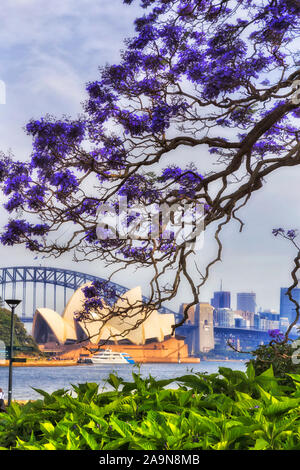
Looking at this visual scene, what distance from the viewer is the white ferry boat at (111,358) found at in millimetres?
59219

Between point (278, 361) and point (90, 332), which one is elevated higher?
point (278, 361)

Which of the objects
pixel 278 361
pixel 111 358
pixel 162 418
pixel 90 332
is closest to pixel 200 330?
pixel 111 358

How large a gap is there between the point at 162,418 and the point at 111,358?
59.1 meters

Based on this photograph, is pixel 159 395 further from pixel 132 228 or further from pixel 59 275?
pixel 59 275

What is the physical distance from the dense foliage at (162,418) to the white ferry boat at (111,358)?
5531cm

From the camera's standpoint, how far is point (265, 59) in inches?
241

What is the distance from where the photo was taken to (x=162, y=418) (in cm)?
282

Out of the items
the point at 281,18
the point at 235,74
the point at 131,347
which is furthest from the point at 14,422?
the point at 131,347

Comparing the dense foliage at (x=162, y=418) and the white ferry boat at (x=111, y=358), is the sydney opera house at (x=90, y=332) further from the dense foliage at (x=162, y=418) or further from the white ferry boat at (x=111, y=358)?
the dense foliage at (x=162, y=418)

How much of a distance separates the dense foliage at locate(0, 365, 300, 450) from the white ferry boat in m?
55.3

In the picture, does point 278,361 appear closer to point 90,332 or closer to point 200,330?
point 90,332

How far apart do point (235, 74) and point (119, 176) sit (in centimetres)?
148

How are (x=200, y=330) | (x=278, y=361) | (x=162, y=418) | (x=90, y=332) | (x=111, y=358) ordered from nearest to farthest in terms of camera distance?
1. (x=162, y=418)
2. (x=278, y=361)
3. (x=90, y=332)
4. (x=111, y=358)
5. (x=200, y=330)

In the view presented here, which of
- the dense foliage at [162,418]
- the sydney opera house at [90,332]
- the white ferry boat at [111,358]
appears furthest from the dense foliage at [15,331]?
the dense foliage at [162,418]
